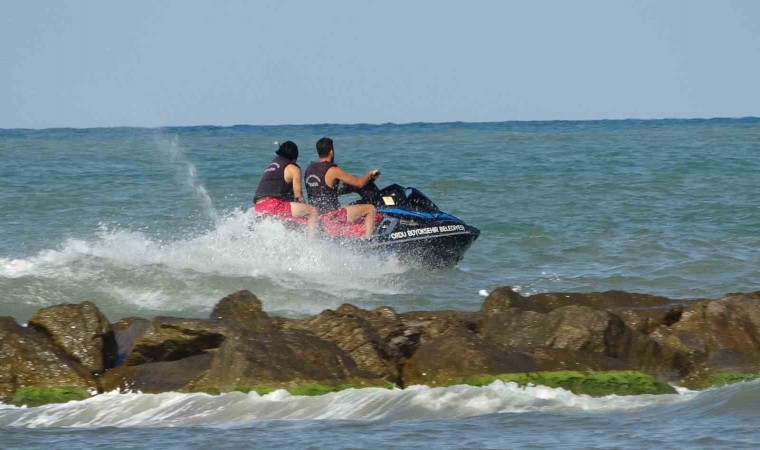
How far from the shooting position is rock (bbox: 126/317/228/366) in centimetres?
896

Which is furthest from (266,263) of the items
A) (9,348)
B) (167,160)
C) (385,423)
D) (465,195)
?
(167,160)

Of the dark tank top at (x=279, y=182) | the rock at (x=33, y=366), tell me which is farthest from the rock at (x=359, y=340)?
the dark tank top at (x=279, y=182)

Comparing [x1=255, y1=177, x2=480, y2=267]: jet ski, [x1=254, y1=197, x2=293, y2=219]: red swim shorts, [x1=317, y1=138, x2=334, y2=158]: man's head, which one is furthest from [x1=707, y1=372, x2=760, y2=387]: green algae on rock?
[x1=254, y1=197, x2=293, y2=219]: red swim shorts

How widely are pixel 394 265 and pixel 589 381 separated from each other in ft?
20.7

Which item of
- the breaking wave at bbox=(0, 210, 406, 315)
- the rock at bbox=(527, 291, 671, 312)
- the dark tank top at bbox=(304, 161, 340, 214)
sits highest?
the dark tank top at bbox=(304, 161, 340, 214)

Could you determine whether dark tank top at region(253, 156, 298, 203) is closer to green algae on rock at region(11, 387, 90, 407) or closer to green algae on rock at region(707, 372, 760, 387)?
green algae on rock at region(11, 387, 90, 407)

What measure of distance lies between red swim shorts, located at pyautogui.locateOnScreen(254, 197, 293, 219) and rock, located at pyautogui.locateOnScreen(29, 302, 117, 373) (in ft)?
18.3

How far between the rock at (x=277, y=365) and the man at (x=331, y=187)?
6.05m

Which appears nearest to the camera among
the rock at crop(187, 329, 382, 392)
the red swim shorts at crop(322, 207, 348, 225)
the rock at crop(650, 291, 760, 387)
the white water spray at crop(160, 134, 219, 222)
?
the rock at crop(187, 329, 382, 392)

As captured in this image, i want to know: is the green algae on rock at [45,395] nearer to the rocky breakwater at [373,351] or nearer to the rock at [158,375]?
the rocky breakwater at [373,351]

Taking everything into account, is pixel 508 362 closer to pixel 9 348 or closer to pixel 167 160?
pixel 9 348

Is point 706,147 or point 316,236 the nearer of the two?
point 316,236

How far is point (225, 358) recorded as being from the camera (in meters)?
8.46

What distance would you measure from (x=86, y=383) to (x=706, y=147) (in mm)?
29548
